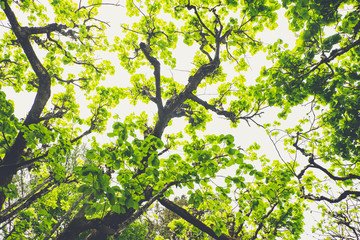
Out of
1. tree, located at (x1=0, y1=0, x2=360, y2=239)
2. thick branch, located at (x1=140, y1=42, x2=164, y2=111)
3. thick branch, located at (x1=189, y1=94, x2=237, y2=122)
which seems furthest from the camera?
thick branch, located at (x1=189, y1=94, x2=237, y2=122)

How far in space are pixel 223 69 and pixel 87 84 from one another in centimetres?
647

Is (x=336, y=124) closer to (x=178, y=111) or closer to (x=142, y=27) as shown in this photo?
(x=178, y=111)

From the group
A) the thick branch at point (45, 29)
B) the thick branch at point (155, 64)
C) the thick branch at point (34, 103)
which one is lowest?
the thick branch at point (34, 103)

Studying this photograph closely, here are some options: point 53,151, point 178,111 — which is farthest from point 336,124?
point 53,151

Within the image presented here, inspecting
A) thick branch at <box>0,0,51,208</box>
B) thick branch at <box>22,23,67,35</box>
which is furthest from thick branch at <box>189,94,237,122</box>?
thick branch at <box>22,23,67,35</box>

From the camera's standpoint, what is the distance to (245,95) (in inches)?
238

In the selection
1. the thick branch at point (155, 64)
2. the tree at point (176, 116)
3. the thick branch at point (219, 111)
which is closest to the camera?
the tree at point (176, 116)

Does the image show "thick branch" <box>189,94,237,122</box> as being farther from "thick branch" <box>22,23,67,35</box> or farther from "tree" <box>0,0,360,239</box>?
"thick branch" <box>22,23,67,35</box>

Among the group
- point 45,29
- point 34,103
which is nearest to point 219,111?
point 34,103

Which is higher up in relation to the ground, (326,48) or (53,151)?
(326,48)

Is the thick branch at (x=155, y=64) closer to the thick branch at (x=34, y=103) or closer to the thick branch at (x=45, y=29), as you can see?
the thick branch at (x=45, y=29)

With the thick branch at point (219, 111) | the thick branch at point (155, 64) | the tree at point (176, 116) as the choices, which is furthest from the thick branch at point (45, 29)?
the thick branch at point (219, 111)

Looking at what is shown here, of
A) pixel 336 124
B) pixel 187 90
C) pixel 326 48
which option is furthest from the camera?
pixel 187 90

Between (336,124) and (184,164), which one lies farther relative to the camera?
(336,124)
